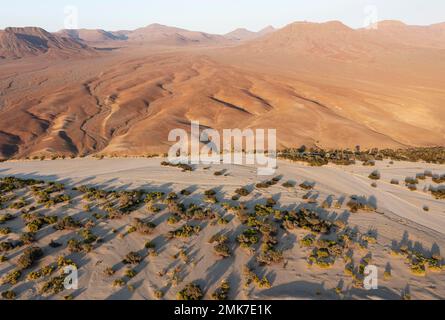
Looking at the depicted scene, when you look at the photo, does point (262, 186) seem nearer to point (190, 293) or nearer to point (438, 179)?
point (190, 293)

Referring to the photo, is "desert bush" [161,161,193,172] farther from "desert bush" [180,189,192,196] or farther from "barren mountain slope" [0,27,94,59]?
"barren mountain slope" [0,27,94,59]

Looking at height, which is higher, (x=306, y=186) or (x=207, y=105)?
(x=207, y=105)

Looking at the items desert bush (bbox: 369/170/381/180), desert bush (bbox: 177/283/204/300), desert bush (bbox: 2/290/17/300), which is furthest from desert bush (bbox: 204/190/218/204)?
desert bush (bbox: 369/170/381/180)

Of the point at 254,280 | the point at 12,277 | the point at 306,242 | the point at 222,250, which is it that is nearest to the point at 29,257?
the point at 12,277

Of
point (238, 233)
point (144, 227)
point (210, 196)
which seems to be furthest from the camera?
point (210, 196)

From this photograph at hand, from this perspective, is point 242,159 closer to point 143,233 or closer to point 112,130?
point 143,233

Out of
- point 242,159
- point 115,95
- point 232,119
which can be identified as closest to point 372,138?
point 232,119
